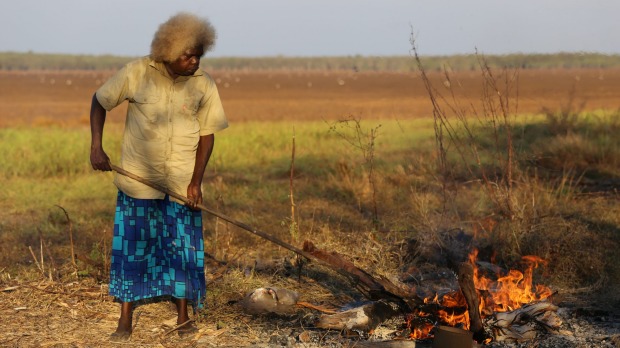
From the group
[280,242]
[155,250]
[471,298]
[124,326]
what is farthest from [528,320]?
[124,326]

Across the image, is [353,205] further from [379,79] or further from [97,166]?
[379,79]

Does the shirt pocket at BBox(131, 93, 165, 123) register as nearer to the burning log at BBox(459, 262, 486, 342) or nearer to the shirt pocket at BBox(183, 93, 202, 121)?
the shirt pocket at BBox(183, 93, 202, 121)

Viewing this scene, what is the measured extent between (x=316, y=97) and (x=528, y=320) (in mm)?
37020

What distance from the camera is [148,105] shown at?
14.4ft

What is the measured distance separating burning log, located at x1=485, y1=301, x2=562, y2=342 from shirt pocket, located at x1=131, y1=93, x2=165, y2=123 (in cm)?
215

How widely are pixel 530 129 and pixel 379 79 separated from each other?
37007 mm

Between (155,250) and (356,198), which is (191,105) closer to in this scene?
(155,250)

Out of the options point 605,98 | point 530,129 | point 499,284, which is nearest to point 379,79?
point 605,98

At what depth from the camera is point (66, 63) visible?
275 ft

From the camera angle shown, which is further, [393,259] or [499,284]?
[393,259]

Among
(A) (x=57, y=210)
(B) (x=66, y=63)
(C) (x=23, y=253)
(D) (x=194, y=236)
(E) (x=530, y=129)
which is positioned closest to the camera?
(D) (x=194, y=236)

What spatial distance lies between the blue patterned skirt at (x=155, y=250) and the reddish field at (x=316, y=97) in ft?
43.3

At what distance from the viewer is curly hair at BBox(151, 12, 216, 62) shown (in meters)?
4.26

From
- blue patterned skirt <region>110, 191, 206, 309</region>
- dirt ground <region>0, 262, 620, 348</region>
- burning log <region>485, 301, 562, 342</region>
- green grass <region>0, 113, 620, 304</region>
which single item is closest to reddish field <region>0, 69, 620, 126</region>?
green grass <region>0, 113, 620, 304</region>
